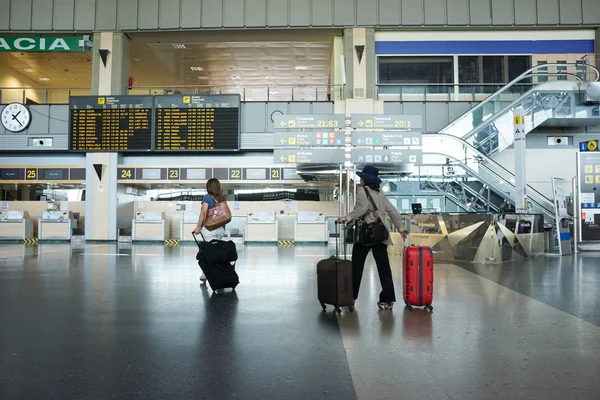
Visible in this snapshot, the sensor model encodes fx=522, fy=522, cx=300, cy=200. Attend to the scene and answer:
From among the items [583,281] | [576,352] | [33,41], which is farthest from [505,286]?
[33,41]

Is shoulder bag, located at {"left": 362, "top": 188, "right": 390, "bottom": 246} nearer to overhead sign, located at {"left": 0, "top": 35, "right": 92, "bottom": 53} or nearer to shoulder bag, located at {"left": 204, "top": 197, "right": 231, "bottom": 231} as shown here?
shoulder bag, located at {"left": 204, "top": 197, "right": 231, "bottom": 231}

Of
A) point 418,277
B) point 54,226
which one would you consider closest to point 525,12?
point 418,277

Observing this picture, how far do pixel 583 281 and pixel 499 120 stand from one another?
33.5ft

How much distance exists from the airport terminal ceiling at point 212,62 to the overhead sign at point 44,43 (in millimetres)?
1844

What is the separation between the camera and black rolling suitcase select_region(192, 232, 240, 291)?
261 inches

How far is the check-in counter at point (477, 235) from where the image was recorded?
11148 mm

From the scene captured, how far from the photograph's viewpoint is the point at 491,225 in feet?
36.4

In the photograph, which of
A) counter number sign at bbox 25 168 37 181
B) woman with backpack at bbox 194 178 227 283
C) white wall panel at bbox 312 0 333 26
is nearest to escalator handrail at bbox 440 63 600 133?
white wall panel at bbox 312 0 333 26

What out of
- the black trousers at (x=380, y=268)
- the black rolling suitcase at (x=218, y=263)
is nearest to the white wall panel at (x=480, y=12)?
the black rolling suitcase at (x=218, y=263)

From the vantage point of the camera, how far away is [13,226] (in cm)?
1914

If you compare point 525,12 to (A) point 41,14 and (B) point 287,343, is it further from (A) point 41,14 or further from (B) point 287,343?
(B) point 287,343

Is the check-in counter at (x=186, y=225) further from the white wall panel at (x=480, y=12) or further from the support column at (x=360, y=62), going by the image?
the white wall panel at (x=480, y=12)

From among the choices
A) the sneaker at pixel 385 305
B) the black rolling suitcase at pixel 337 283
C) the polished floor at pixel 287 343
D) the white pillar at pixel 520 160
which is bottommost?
the polished floor at pixel 287 343

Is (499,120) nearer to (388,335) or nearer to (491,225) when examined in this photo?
(491,225)
